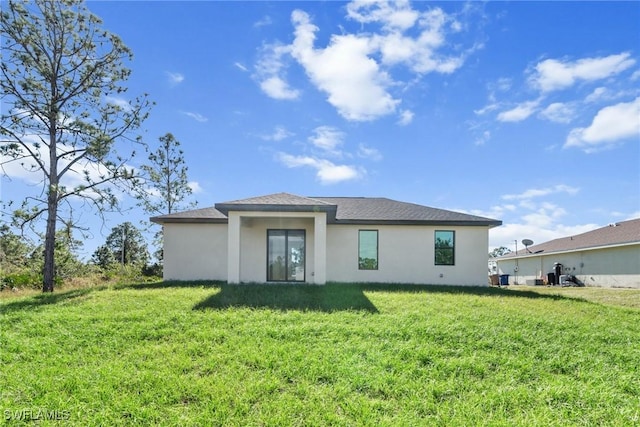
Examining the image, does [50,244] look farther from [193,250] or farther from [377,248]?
[377,248]

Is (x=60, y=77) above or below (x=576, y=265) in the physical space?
above

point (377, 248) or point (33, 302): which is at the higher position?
point (377, 248)

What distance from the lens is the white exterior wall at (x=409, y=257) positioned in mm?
14320

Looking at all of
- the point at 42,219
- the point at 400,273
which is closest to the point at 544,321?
the point at 400,273

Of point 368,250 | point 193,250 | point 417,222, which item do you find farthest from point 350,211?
point 193,250

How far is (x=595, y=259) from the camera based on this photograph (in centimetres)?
2144

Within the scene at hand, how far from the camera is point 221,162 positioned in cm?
1455

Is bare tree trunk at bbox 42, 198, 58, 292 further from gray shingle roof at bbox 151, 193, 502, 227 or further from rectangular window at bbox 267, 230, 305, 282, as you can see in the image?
rectangular window at bbox 267, 230, 305, 282

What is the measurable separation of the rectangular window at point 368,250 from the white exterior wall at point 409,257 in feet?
0.43

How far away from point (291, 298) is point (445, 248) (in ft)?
24.7

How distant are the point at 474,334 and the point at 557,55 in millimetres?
9417

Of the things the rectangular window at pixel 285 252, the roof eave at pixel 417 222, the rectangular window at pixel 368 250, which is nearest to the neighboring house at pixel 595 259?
the roof eave at pixel 417 222

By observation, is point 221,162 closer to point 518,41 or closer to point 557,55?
point 518,41

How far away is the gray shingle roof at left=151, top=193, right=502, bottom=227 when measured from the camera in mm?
11586
